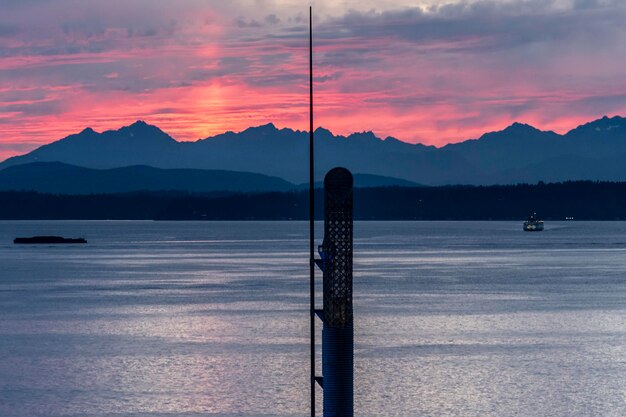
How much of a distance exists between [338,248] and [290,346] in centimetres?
2945

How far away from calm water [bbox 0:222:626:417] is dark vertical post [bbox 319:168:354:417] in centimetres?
1454

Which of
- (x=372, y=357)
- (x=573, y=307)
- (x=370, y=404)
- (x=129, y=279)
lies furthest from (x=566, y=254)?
(x=370, y=404)

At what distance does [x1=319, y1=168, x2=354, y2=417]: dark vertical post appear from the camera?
19438mm

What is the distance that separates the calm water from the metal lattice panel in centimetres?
1521

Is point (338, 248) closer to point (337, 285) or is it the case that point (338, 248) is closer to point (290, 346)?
point (337, 285)

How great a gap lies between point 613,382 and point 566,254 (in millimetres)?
119153

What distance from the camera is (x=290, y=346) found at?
159ft

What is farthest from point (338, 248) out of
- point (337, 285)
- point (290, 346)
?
point (290, 346)

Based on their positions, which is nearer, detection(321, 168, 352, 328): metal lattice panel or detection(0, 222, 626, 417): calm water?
detection(321, 168, 352, 328): metal lattice panel

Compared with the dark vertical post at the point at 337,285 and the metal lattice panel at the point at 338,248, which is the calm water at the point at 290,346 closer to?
the dark vertical post at the point at 337,285

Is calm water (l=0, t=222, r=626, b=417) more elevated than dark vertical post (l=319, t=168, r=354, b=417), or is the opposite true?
dark vertical post (l=319, t=168, r=354, b=417)

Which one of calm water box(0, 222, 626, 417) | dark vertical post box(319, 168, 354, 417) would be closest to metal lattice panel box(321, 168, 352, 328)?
dark vertical post box(319, 168, 354, 417)

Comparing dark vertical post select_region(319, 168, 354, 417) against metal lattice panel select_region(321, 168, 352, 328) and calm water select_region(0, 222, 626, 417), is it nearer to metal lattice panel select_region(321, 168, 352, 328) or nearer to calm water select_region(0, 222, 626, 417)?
metal lattice panel select_region(321, 168, 352, 328)

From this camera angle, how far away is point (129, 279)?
101875mm
